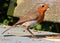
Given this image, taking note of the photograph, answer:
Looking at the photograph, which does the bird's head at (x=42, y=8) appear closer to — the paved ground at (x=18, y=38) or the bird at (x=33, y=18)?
the bird at (x=33, y=18)

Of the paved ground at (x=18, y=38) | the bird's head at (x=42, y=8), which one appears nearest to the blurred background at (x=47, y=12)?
the bird's head at (x=42, y=8)

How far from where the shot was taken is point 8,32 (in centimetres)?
675

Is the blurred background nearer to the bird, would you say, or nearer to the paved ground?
the bird

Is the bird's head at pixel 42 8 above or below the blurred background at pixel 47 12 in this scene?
above

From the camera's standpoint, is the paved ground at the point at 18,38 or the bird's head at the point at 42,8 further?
the bird's head at the point at 42,8

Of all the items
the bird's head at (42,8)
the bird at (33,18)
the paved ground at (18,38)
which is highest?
the bird's head at (42,8)

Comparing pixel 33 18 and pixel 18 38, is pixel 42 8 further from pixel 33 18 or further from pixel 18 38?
pixel 18 38

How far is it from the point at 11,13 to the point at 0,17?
216 centimetres

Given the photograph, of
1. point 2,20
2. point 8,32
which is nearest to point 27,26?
point 8,32

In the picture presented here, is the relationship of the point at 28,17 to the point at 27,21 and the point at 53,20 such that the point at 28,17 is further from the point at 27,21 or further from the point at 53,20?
the point at 53,20

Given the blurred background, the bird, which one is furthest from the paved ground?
the blurred background

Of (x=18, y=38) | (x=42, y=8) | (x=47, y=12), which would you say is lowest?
(x=18, y=38)

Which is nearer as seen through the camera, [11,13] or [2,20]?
[11,13]

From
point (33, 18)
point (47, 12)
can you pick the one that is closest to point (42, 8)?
point (33, 18)
